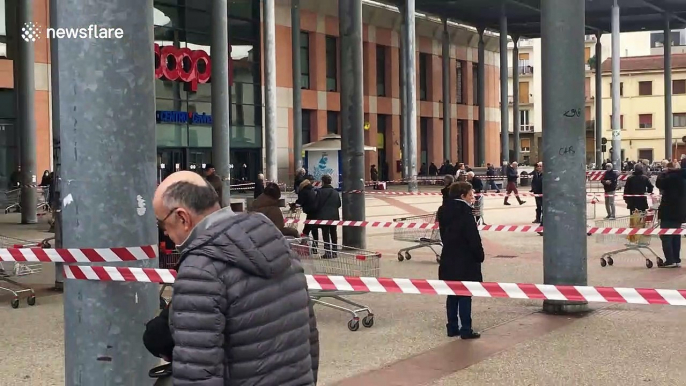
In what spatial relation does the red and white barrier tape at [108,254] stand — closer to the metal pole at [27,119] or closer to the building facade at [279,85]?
the metal pole at [27,119]

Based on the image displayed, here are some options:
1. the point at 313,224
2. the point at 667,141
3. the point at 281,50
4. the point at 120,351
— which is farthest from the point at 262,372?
the point at 667,141

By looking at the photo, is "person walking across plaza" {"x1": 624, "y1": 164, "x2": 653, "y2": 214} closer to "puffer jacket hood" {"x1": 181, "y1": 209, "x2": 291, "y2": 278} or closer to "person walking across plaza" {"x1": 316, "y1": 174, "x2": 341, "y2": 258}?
"person walking across plaza" {"x1": 316, "y1": 174, "x2": 341, "y2": 258}

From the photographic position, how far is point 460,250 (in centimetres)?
935

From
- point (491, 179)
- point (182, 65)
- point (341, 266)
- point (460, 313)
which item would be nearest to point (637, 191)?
point (341, 266)

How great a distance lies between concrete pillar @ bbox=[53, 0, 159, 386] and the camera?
4.38 meters

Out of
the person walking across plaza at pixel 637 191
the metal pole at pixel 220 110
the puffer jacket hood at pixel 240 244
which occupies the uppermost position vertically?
the metal pole at pixel 220 110

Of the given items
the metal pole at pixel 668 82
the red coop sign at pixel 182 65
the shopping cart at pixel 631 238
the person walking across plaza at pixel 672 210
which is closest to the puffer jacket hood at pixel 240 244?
the shopping cart at pixel 631 238

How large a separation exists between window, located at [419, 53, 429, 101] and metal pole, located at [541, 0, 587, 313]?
51.4 metres

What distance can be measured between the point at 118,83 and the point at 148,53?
239 millimetres

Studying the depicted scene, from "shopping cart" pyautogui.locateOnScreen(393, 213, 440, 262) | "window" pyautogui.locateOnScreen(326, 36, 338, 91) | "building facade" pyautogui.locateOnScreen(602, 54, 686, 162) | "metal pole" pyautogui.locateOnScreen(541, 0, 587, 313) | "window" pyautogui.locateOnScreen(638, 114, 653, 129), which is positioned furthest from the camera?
"window" pyautogui.locateOnScreen(638, 114, 653, 129)

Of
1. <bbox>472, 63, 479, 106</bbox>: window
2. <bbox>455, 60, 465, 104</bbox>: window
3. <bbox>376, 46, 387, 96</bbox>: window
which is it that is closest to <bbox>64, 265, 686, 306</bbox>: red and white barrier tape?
<bbox>376, 46, 387, 96</bbox>: window

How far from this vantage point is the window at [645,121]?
87.4 m

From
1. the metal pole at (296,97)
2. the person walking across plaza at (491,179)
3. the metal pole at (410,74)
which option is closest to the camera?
the metal pole at (296,97)

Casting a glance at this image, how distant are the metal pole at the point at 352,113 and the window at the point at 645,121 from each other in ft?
245
